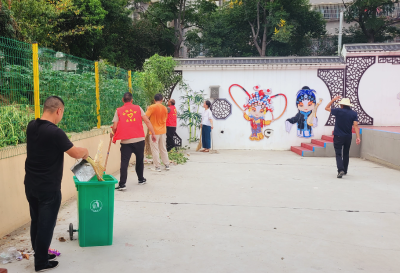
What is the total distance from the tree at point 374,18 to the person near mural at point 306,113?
19510 mm

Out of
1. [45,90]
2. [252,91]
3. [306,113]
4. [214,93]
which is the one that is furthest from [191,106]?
[45,90]

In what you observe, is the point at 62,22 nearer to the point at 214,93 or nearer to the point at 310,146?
the point at 214,93

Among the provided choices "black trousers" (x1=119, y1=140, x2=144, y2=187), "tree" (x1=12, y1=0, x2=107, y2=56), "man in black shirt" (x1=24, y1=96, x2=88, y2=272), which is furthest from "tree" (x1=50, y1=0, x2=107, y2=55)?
"man in black shirt" (x1=24, y1=96, x2=88, y2=272)

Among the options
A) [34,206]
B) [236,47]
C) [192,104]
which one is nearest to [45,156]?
[34,206]

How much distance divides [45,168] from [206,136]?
1035cm

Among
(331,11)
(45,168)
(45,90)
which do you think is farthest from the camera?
(331,11)

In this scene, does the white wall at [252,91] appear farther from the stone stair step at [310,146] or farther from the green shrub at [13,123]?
the green shrub at [13,123]

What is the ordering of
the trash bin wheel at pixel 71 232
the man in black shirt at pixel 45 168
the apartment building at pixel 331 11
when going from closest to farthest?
the man in black shirt at pixel 45 168 < the trash bin wheel at pixel 71 232 < the apartment building at pixel 331 11

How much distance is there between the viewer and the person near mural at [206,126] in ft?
45.1

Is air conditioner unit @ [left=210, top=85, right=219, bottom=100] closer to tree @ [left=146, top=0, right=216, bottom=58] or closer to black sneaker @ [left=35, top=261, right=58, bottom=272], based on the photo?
black sneaker @ [left=35, top=261, right=58, bottom=272]

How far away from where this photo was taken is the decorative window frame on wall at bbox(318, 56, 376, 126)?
14.4 m

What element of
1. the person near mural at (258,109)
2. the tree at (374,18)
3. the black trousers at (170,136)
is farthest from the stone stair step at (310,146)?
the tree at (374,18)

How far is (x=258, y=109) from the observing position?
48.9 ft

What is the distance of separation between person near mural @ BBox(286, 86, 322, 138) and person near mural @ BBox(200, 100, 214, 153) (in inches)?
130
